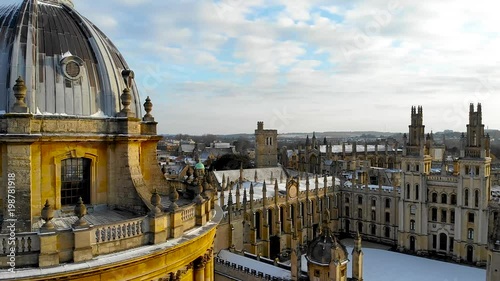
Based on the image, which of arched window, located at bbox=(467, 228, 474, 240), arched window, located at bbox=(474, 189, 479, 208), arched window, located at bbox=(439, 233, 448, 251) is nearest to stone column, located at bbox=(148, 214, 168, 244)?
arched window, located at bbox=(474, 189, 479, 208)

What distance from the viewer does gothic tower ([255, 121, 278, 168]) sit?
78.6m

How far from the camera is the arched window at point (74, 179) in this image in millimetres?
13668

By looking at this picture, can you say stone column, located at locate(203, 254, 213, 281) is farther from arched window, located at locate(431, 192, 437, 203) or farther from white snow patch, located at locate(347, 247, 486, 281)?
arched window, located at locate(431, 192, 437, 203)

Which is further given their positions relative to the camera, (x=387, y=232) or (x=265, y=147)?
(x=265, y=147)

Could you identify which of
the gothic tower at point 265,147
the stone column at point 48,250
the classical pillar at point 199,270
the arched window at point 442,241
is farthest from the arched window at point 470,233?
the stone column at point 48,250

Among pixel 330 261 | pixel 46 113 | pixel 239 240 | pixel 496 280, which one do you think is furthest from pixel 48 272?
pixel 239 240

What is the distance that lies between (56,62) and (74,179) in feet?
12.6

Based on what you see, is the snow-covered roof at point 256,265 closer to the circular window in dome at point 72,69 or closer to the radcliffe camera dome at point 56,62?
the radcliffe camera dome at point 56,62

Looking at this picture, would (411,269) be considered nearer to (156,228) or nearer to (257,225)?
(257,225)

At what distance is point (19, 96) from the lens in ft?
39.3

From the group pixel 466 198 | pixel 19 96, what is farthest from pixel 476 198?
pixel 19 96

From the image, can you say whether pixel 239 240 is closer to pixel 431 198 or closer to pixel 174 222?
pixel 431 198

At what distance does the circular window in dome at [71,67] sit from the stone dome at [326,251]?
836 inches

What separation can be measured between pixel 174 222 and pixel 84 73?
5.87m
